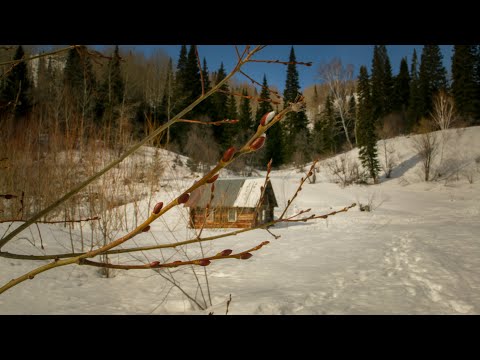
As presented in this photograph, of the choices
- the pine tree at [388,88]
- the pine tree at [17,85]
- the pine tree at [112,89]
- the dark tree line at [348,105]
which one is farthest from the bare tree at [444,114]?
the pine tree at [17,85]

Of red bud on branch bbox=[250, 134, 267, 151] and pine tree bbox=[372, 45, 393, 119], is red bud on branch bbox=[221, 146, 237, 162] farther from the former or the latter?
pine tree bbox=[372, 45, 393, 119]

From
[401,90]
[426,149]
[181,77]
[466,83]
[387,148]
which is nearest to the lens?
[426,149]

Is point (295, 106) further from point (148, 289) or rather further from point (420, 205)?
point (420, 205)

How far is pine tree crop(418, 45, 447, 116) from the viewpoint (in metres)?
27.2

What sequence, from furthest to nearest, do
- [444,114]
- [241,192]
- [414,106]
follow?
1. [414,106]
2. [444,114]
3. [241,192]

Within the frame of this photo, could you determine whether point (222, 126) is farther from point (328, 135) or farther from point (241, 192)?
point (241, 192)

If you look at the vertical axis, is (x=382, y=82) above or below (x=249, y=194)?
above

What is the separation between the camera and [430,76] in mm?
28219

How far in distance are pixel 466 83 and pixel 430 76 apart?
4671 mm

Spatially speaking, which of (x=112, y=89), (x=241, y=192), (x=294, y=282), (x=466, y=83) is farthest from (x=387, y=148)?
(x=294, y=282)

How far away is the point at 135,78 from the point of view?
1970 cm

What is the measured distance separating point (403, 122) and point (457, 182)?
1563 cm

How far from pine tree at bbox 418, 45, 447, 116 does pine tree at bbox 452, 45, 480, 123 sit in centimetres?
238
